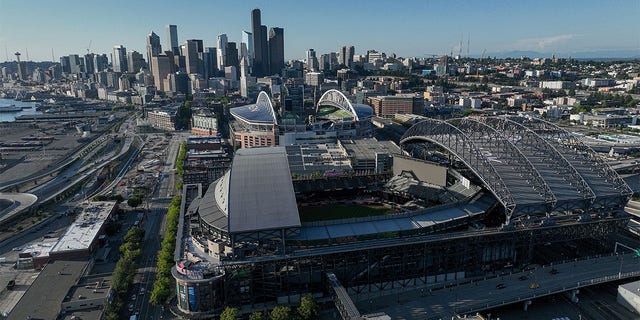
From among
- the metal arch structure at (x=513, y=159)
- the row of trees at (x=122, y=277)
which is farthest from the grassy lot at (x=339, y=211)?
the row of trees at (x=122, y=277)

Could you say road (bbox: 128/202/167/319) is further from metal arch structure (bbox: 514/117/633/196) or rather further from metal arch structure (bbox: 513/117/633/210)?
metal arch structure (bbox: 514/117/633/196)

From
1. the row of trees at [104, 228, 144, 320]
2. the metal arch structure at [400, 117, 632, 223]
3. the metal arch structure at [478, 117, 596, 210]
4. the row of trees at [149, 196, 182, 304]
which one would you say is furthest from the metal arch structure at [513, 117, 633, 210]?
the row of trees at [104, 228, 144, 320]

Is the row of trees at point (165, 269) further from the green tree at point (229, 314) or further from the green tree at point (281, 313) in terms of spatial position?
the green tree at point (281, 313)

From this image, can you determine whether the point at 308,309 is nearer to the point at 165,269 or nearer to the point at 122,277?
the point at 165,269

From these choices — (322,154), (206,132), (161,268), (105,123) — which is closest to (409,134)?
(322,154)

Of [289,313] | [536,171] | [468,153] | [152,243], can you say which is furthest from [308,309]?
[536,171]
